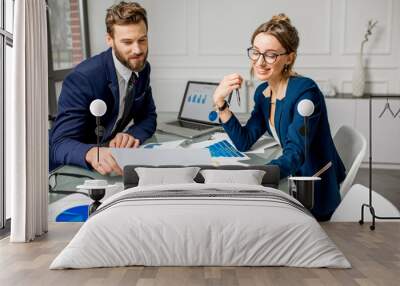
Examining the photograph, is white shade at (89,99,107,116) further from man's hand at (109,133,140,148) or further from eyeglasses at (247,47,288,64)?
eyeglasses at (247,47,288,64)

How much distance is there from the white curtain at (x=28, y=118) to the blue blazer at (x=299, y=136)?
1.60 metres

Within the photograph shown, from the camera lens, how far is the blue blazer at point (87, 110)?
5738 millimetres

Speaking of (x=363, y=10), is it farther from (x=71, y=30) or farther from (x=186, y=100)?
(x=71, y=30)

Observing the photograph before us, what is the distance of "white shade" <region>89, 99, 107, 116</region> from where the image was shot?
5.70 meters

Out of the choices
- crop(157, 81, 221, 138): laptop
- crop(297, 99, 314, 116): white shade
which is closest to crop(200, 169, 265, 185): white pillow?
crop(157, 81, 221, 138): laptop

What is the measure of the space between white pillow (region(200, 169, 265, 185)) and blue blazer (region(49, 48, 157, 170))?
0.75 meters

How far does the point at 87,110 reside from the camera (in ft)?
19.0

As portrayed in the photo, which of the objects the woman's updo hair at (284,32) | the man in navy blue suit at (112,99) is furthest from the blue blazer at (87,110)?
the woman's updo hair at (284,32)

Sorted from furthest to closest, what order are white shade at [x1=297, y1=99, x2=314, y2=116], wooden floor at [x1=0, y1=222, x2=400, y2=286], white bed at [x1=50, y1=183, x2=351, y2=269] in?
1. white shade at [x1=297, y1=99, x2=314, y2=116]
2. white bed at [x1=50, y1=183, x2=351, y2=269]
3. wooden floor at [x1=0, y1=222, x2=400, y2=286]

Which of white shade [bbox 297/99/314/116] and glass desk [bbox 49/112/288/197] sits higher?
white shade [bbox 297/99/314/116]

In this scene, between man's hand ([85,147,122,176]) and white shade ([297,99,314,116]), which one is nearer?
white shade ([297,99,314,116])

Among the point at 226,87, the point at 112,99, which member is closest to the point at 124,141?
the point at 112,99

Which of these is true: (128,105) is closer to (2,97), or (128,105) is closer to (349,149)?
(2,97)

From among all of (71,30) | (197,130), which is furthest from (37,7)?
(197,130)
